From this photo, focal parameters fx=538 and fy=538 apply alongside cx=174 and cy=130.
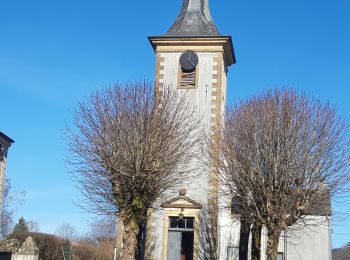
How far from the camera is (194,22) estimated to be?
27891 millimetres

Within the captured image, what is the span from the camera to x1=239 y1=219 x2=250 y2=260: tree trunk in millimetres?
24391

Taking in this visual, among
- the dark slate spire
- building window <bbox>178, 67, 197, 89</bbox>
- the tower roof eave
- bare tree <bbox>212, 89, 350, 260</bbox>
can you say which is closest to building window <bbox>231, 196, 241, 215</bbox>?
bare tree <bbox>212, 89, 350, 260</bbox>

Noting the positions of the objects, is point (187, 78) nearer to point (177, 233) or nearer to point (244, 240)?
point (177, 233)

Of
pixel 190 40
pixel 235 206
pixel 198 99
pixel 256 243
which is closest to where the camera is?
pixel 256 243

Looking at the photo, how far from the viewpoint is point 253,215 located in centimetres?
2102

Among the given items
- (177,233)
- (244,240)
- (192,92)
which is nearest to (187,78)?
(192,92)

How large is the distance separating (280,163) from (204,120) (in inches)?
225

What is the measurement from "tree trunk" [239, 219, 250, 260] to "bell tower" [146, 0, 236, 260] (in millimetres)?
1322

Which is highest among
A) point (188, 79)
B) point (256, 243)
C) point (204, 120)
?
point (188, 79)

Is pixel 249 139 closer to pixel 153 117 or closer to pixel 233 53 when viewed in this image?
pixel 153 117

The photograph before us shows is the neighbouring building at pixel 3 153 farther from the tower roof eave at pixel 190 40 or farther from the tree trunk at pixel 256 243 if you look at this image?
the tree trunk at pixel 256 243

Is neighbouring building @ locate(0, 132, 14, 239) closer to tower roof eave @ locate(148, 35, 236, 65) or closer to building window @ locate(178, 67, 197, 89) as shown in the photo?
tower roof eave @ locate(148, 35, 236, 65)

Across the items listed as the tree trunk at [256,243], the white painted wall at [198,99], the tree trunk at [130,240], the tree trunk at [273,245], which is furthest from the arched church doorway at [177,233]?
the tree trunk at [130,240]

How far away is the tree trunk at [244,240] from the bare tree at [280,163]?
2462 mm
